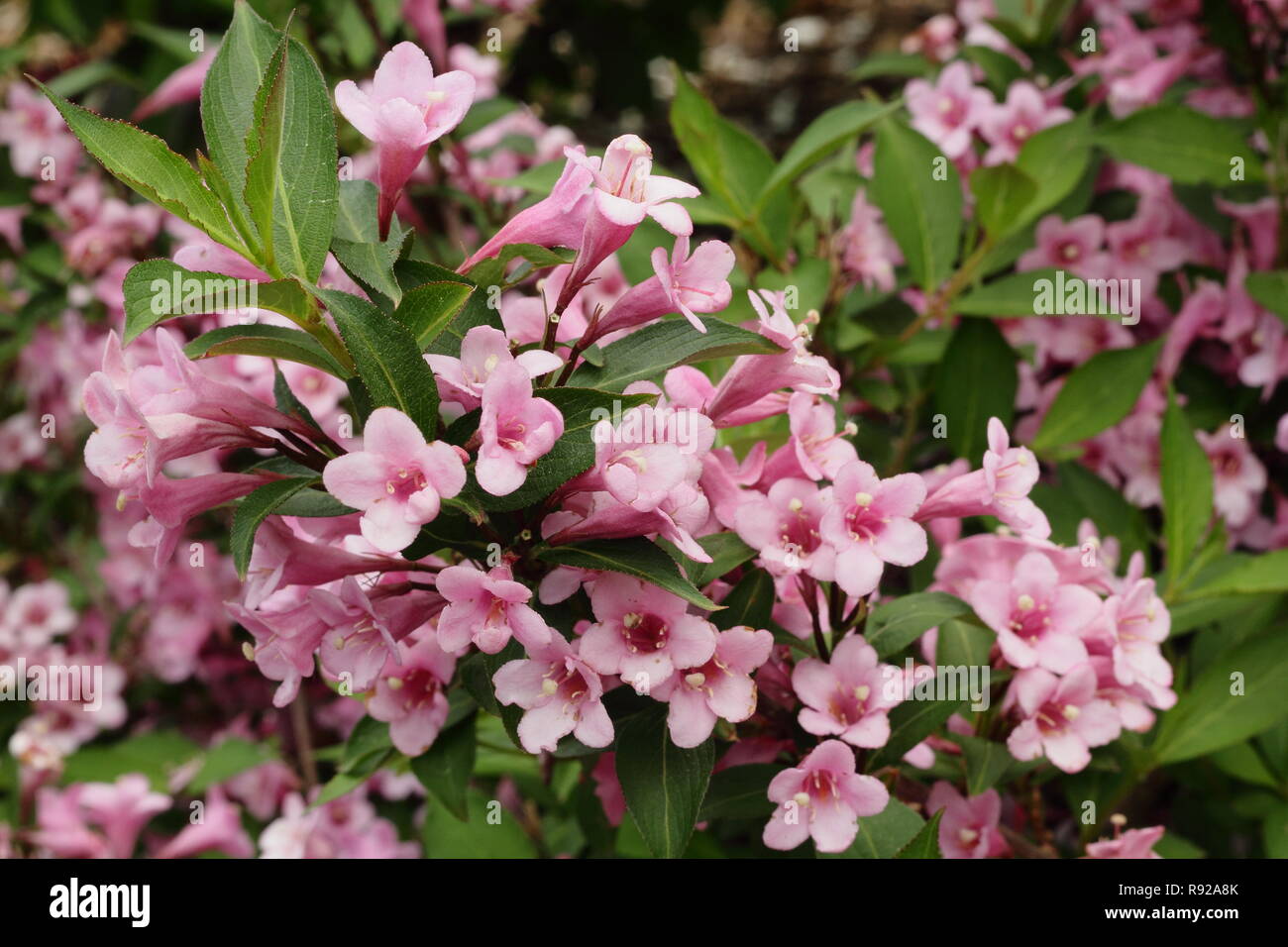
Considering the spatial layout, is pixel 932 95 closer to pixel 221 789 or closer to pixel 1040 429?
pixel 1040 429

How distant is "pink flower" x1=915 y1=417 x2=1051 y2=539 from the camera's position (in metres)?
1.33

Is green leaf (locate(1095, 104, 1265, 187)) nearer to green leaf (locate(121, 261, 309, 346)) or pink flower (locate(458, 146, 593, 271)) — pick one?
pink flower (locate(458, 146, 593, 271))

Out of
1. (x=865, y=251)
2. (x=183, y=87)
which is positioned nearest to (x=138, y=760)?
(x=183, y=87)

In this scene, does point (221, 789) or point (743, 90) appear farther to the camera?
point (743, 90)

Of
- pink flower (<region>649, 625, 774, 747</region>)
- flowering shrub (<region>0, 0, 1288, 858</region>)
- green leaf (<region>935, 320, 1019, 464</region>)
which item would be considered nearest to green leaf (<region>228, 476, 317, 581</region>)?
flowering shrub (<region>0, 0, 1288, 858</region>)

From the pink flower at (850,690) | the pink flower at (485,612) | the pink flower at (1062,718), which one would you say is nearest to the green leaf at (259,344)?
the pink flower at (485,612)

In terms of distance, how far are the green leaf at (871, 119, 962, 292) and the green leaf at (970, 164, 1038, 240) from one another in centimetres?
6

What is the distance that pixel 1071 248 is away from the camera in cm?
228

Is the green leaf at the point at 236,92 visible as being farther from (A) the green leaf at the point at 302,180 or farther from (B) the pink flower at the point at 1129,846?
(B) the pink flower at the point at 1129,846

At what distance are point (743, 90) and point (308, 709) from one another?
3.76m

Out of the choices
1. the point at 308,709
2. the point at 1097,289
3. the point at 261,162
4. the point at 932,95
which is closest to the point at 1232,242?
the point at 1097,289

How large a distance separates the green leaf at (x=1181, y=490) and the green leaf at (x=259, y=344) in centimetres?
141

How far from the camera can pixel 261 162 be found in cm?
111

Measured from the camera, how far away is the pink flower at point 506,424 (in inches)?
41.5
